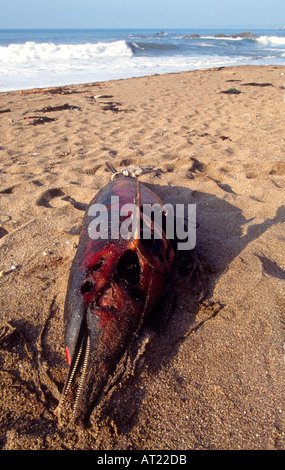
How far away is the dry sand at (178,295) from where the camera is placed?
1.51 m

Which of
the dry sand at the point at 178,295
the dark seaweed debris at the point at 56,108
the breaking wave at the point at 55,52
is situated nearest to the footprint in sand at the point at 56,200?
the dry sand at the point at 178,295

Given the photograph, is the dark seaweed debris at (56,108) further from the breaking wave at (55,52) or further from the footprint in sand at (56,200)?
the breaking wave at (55,52)

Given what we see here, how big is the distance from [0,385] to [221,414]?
1.18 metres

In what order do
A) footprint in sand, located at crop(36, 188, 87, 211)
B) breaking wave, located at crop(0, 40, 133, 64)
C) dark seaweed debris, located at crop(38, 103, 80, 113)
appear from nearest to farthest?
footprint in sand, located at crop(36, 188, 87, 211) → dark seaweed debris, located at crop(38, 103, 80, 113) → breaking wave, located at crop(0, 40, 133, 64)

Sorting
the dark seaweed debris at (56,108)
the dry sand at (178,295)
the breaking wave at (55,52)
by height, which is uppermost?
the breaking wave at (55,52)

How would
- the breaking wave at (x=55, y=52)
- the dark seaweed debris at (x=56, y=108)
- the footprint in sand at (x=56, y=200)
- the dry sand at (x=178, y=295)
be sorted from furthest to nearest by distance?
the breaking wave at (x=55, y=52)
the dark seaweed debris at (x=56, y=108)
the footprint in sand at (x=56, y=200)
the dry sand at (x=178, y=295)

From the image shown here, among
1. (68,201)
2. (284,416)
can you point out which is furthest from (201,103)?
(284,416)

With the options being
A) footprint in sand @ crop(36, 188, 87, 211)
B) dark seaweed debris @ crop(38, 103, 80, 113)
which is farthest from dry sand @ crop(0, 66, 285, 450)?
dark seaweed debris @ crop(38, 103, 80, 113)

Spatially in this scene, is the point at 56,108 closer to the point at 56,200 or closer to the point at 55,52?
the point at 56,200

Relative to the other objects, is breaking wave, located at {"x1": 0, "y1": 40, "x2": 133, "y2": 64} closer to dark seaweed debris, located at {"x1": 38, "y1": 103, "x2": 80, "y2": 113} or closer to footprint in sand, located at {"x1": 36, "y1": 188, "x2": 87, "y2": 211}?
dark seaweed debris, located at {"x1": 38, "y1": 103, "x2": 80, "y2": 113}

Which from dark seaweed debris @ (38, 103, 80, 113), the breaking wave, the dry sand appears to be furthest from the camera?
the breaking wave

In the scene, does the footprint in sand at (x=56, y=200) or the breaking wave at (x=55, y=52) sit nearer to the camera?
the footprint in sand at (x=56, y=200)

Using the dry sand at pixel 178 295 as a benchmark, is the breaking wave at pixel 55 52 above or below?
above

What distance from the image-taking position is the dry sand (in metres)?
1.51
